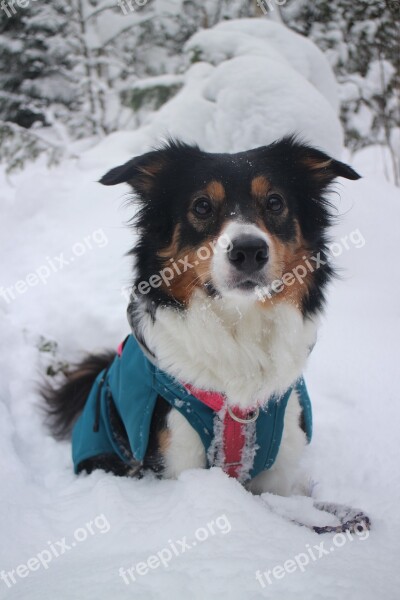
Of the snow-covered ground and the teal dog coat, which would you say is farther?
the teal dog coat

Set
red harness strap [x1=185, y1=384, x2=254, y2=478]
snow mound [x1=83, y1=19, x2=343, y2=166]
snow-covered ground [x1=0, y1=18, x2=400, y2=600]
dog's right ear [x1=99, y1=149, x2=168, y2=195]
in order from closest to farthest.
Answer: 1. snow-covered ground [x1=0, y1=18, x2=400, y2=600]
2. red harness strap [x1=185, y1=384, x2=254, y2=478]
3. dog's right ear [x1=99, y1=149, x2=168, y2=195]
4. snow mound [x1=83, y1=19, x2=343, y2=166]

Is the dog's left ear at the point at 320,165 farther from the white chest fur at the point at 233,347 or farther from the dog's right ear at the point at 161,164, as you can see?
the white chest fur at the point at 233,347

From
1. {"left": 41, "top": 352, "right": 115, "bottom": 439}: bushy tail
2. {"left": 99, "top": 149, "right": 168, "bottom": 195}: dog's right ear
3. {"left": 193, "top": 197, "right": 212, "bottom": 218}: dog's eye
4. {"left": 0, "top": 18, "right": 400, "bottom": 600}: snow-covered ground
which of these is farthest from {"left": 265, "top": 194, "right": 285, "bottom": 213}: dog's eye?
{"left": 41, "top": 352, "right": 115, "bottom": 439}: bushy tail

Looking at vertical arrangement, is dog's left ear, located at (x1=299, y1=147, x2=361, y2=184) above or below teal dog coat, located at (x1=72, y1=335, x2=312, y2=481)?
above

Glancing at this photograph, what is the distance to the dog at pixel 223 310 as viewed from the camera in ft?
6.61

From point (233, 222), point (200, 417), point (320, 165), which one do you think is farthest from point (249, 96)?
point (200, 417)

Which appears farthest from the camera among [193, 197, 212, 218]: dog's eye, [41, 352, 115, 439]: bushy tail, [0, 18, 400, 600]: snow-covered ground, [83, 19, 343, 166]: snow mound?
[83, 19, 343, 166]: snow mound

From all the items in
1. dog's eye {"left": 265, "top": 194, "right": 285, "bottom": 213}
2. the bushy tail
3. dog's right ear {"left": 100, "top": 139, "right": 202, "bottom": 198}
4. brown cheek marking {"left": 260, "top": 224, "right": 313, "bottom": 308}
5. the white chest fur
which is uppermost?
dog's right ear {"left": 100, "top": 139, "right": 202, "bottom": 198}

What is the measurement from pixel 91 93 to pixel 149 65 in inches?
142

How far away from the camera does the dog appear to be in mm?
2016

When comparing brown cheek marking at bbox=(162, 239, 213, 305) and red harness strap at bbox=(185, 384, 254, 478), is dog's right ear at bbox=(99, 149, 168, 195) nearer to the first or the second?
brown cheek marking at bbox=(162, 239, 213, 305)

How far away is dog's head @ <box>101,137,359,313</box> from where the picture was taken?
191 cm

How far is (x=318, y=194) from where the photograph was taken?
7.91 feet

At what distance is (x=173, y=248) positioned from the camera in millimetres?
2193
